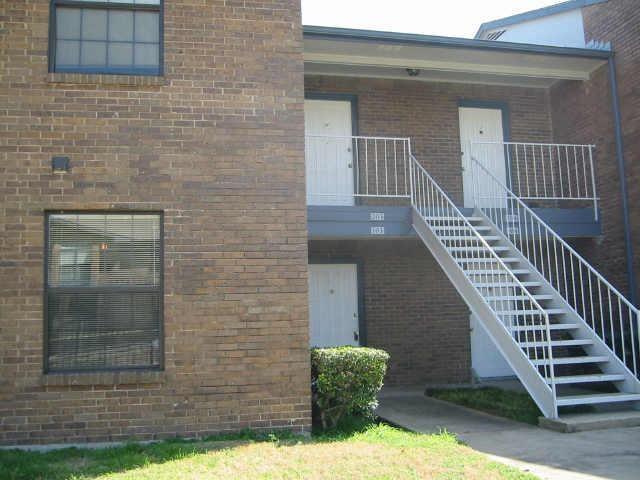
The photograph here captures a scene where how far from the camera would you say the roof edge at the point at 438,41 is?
10194mm

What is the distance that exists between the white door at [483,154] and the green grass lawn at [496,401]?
3.62 m

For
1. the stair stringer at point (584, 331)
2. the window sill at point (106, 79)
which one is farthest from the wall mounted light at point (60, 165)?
the stair stringer at point (584, 331)

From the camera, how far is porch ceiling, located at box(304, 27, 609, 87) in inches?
417

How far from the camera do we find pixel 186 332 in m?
7.07

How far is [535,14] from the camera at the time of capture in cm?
1397

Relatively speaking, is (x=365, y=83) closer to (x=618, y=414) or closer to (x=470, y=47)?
(x=470, y=47)

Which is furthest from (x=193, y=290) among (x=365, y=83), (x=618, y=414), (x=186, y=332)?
(x=365, y=83)

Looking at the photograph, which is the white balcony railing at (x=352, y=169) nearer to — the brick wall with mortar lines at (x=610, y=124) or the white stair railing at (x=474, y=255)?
A: the white stair railing at (x=474, y=255)

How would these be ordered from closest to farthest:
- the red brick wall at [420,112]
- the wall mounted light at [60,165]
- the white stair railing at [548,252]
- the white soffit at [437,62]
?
1. the wall mounted light at [60,165]
2. the white stair railing at [548,252]
3. the white soffit at [437,62]
4. the red brick wall at [420,112]

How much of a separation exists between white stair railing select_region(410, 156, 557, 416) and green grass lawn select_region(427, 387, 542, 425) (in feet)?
1.56

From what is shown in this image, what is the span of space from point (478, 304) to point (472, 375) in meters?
3.78

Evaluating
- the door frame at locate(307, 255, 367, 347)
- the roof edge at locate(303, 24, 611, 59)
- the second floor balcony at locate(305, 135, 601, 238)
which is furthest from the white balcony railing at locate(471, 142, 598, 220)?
the door frame at locate(307, 255, 367, 347)

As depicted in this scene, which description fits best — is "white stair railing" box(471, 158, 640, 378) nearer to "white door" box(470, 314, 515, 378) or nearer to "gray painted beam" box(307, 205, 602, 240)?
"gray painted beam" box(307, 205, 602, 240)

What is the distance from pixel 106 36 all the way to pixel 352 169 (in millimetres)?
5437
